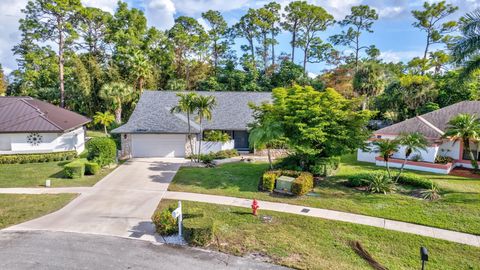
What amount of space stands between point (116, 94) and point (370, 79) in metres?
28.8

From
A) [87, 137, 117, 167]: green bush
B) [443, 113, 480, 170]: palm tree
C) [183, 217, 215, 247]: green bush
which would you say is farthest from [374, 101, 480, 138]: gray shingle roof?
[87, 137, 117, 167]: green bush

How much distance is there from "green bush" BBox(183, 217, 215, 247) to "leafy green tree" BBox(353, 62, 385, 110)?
2836cm

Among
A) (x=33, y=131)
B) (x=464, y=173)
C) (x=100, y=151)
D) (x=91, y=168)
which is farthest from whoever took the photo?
(x=33, y=131)

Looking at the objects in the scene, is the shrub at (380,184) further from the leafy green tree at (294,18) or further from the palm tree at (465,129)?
the leafy green tree at (294,18)

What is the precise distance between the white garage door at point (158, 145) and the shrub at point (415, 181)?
16.6m

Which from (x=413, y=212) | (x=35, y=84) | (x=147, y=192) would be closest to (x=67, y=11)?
(x=35, y=84)

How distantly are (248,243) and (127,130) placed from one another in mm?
17795

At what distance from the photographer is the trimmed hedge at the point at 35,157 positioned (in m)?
22.6

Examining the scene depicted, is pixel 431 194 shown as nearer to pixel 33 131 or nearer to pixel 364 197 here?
pixel 364 197

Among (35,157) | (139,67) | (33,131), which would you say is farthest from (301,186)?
(139,67)

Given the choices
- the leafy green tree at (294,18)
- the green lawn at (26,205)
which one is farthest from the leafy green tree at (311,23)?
the green lawn at (26,205)

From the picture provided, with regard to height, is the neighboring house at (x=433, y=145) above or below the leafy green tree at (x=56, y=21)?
below

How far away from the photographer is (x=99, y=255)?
995 cm

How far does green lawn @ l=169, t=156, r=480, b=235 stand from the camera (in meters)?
13.2
